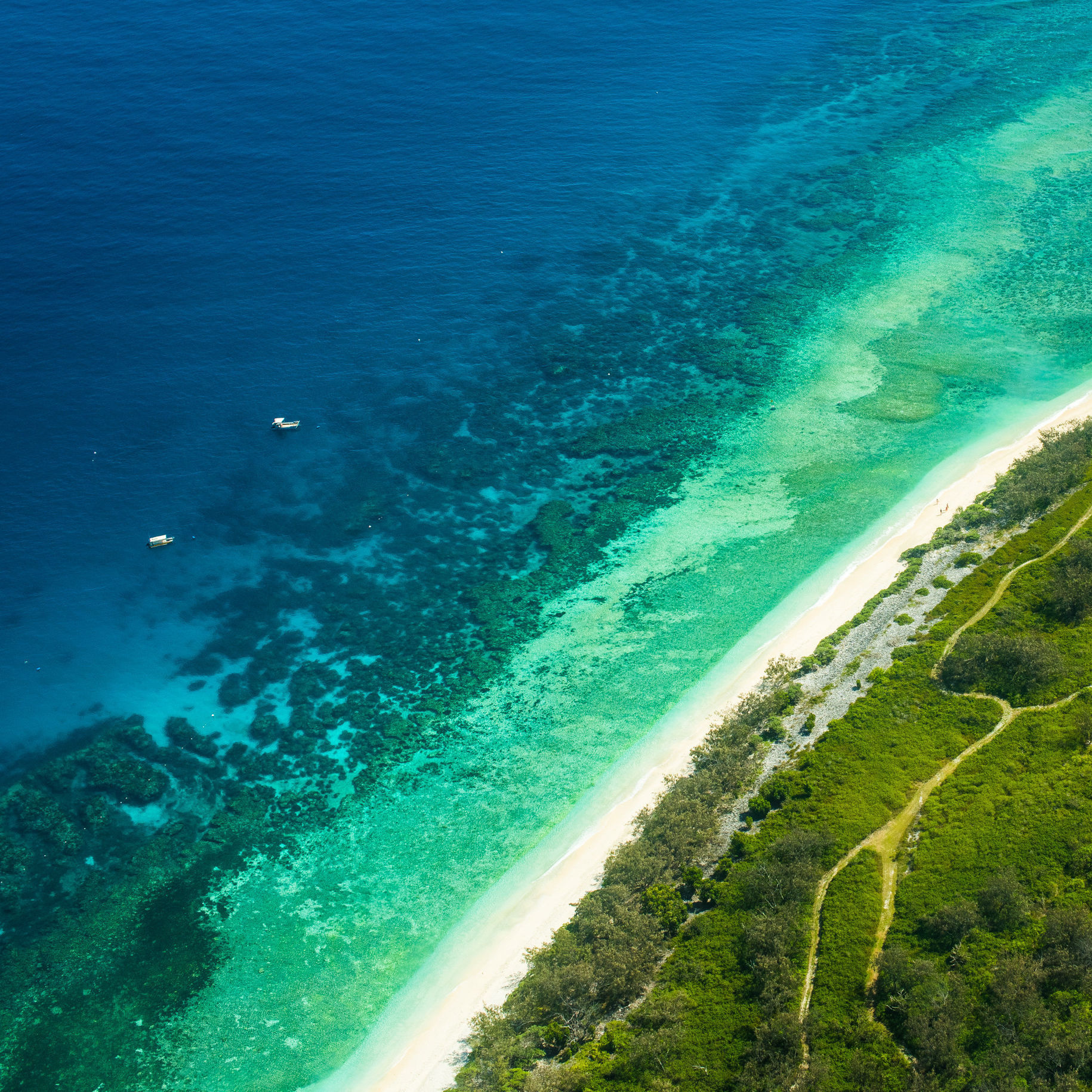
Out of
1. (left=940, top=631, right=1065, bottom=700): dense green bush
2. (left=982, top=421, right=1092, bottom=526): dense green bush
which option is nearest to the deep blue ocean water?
(left=982, top=421, right=1092, bottom=526): dense green bush

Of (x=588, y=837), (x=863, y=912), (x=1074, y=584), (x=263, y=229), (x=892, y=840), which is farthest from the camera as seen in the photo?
(x=263, y=229)

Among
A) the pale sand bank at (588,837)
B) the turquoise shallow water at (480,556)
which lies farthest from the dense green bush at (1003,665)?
the turquoise shallow water at (480,556)

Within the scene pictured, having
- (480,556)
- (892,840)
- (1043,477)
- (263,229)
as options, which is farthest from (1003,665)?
(263,229)

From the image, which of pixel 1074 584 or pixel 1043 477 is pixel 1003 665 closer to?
pixel 1074 584

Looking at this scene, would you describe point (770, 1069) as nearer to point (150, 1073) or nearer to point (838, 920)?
point (838, 920)

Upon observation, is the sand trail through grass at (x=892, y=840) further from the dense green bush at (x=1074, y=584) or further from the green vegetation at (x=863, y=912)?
the dense green bush at (x=1074, y=584)

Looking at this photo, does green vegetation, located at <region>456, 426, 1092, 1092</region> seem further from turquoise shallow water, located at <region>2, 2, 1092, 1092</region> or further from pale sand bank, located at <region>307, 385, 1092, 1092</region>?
turquoise shallow water, located at <region>2, 2, 1092, 1092</region>

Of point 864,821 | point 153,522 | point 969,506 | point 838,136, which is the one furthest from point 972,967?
point 838,136
